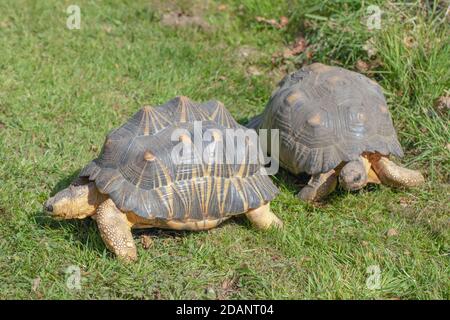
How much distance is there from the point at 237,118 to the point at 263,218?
6.10ft

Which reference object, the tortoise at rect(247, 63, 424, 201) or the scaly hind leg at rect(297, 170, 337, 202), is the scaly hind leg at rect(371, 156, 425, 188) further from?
the scaly hind leg at rect(297, 170, 337, 202)

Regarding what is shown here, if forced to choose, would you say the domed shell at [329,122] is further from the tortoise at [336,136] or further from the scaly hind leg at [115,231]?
the scaly hind leg at [115,231]

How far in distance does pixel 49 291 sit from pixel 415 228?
2.81 meters

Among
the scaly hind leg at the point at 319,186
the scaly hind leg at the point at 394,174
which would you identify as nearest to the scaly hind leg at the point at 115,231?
the scaly hind leg at the point at 319,186

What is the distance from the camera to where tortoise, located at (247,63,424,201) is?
4.93m

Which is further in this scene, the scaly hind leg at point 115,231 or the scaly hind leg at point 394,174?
the scaly hind leg at point 394,174

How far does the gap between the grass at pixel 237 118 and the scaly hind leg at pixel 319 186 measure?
102 mm

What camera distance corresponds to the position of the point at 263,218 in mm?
4539

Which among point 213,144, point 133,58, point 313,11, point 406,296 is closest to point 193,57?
point 133,58

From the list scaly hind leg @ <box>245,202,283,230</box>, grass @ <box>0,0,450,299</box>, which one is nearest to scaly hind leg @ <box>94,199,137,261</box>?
grass @ <box>0,0,450,299</box>

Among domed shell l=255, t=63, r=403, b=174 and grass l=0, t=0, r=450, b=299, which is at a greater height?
domed shell l=255, t=63, r=403, b=174

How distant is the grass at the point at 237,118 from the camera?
13.5ft

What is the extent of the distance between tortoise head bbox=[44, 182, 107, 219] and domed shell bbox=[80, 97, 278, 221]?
5.2 inches

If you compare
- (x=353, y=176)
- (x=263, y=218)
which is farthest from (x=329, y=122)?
(x=263, y=218)
